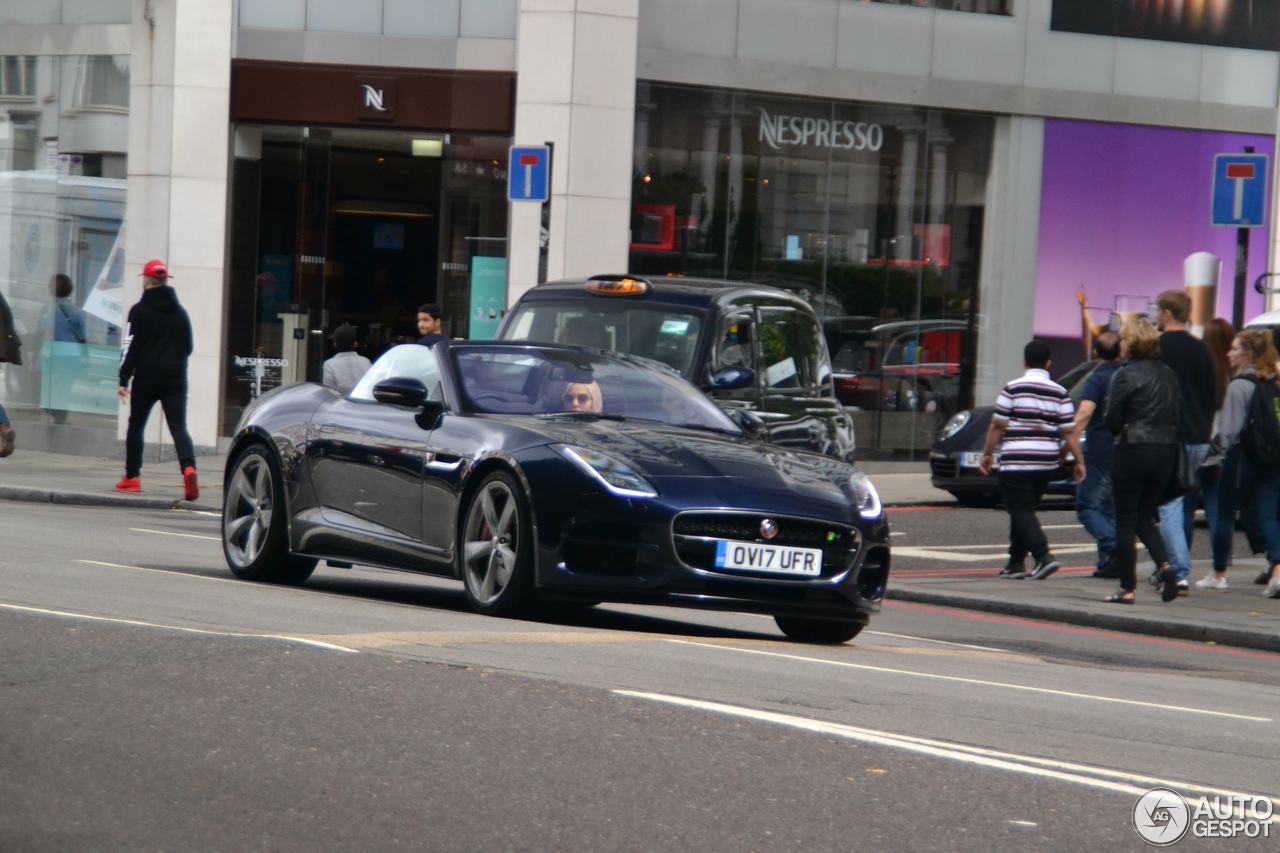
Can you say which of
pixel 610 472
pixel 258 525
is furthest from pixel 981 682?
pixel 258 525

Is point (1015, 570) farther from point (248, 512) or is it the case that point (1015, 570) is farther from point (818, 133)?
point (818, 133)

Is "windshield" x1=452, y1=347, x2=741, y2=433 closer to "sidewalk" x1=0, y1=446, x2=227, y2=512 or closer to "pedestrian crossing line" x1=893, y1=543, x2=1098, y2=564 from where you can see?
"sidewalk" x1=0, y1=446, x2=227, y2=512

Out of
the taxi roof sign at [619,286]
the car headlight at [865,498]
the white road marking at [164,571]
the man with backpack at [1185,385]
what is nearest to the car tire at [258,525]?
the white road marking at [164,571]

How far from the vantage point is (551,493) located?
357 inches

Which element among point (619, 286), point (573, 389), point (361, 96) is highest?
point (361, 96)

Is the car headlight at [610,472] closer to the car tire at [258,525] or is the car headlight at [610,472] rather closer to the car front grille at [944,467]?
the car tire at [258,525]

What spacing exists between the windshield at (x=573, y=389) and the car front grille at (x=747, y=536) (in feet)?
4.14

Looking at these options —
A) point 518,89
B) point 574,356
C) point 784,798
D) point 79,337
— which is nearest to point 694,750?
point 784,798

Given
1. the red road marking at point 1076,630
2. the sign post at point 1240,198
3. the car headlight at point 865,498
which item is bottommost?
the red road marking at point 1076,630

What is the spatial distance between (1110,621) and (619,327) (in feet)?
12.7

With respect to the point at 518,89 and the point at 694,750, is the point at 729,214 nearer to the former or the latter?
the point at 518,89

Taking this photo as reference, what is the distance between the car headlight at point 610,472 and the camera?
902 centimetres

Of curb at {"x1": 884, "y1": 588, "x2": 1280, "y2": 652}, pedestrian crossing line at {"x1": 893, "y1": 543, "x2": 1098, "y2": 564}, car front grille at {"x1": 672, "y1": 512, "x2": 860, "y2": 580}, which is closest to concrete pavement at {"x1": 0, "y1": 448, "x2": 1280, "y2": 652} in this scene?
curb at {"x1": 884, "y1": 588, "x2": 1280, "y2": 652}

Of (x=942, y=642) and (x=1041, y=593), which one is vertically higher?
(x=942, y=642)
